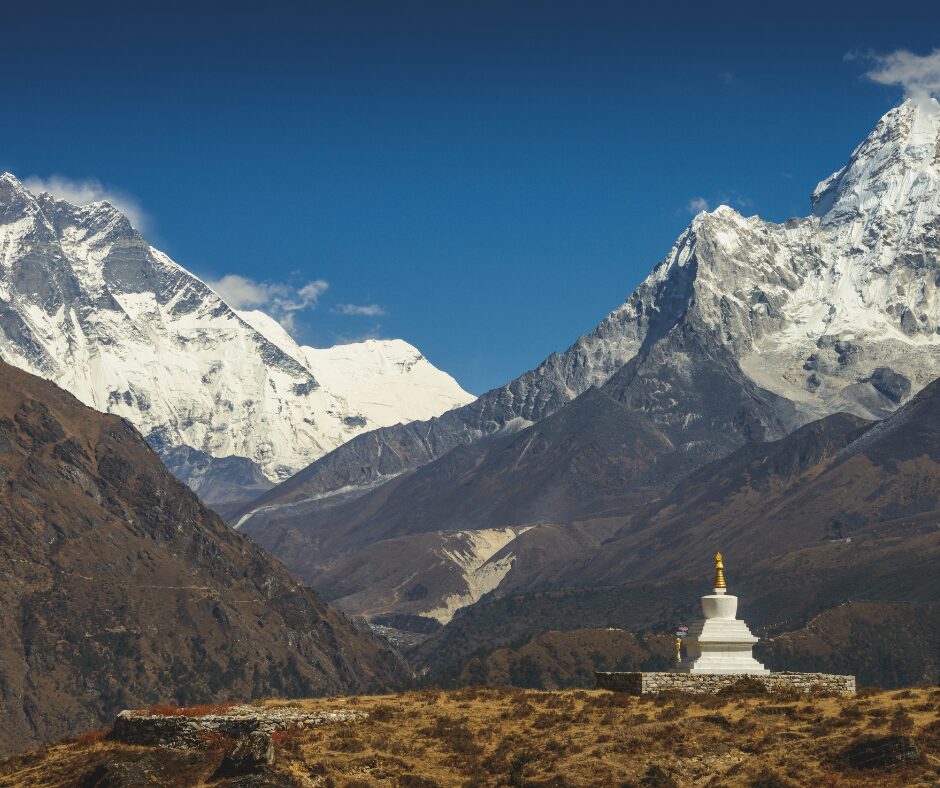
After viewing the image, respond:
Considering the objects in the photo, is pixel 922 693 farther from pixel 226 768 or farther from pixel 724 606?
pixel 226 768

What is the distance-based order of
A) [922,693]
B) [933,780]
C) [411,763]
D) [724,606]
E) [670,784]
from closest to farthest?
[933,780], [670,784], [411,763], [922,693], [724,606]

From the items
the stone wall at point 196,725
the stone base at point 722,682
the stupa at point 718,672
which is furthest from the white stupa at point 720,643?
the stone wall at point 196,725

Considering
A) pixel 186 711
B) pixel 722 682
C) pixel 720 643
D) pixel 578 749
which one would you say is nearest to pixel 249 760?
pixel 186 711

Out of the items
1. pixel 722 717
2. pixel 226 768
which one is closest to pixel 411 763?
pixel 226 768

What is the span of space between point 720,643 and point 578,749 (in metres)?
13.0

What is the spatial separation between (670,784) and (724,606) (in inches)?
696

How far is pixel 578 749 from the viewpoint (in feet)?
209

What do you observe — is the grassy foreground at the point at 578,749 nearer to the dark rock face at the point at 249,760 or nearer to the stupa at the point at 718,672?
the dark rock face at the point at 249,760

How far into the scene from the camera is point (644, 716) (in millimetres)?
67125

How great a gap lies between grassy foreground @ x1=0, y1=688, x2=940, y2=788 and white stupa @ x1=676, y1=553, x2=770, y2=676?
12.6ft

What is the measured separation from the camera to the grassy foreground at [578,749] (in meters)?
59.3

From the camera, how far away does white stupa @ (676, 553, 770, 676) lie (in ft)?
240

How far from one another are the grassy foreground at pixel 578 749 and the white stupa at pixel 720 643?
Result: 3.85 metres

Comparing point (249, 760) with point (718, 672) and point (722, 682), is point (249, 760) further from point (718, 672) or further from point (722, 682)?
point (718, 672)
